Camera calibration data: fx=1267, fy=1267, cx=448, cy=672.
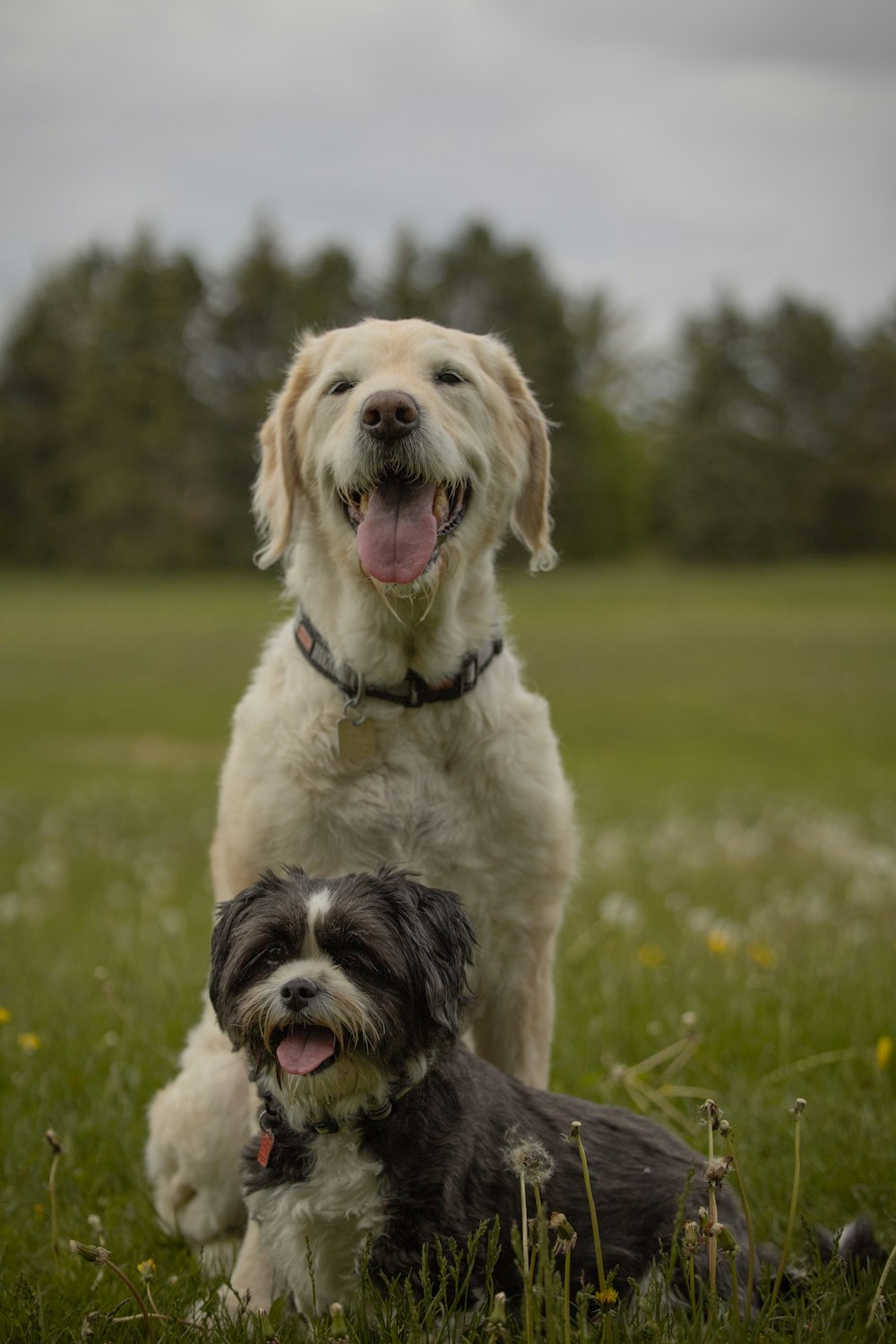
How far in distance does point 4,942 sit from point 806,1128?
16.6ft

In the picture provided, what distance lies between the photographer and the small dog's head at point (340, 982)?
110 inches

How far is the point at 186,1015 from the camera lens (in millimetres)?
5293

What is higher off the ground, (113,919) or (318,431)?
(318,431)

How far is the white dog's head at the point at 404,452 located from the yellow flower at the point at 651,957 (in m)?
2.36

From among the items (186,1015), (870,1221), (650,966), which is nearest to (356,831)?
(870,1221)

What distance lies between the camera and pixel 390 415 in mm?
3535

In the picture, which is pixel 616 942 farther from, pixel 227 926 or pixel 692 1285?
pixel 692 1285

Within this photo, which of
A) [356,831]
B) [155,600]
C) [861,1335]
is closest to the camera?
[861,1335]

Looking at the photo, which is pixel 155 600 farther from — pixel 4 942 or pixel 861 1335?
pixel 861 1335

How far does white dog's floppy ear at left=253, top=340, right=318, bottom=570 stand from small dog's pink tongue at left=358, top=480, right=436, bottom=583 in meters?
0.47

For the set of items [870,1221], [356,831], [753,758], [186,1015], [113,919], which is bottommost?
[753,758]

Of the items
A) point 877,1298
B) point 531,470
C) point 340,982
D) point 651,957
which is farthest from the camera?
point 651,957

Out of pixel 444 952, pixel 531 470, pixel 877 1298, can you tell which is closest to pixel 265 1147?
pixel 444 952

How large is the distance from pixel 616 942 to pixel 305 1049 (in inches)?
151
